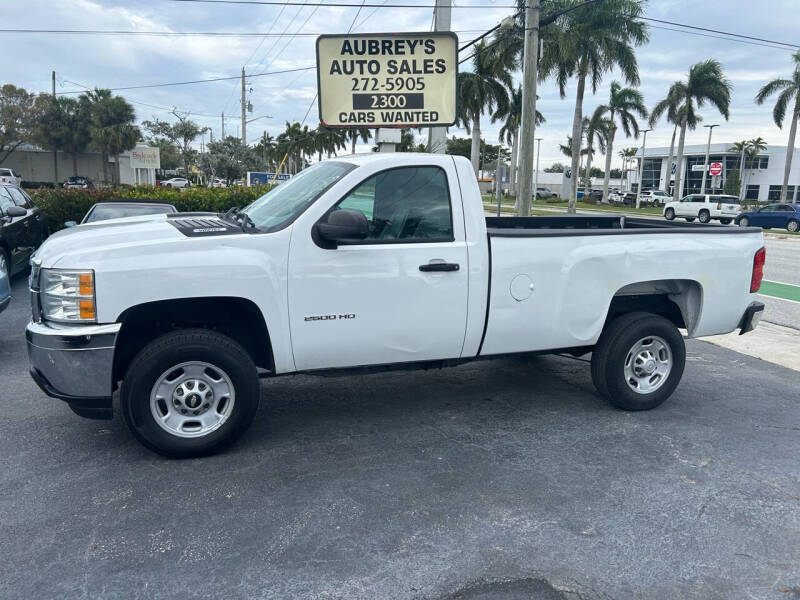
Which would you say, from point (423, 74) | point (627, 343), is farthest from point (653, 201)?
point (627, 343)

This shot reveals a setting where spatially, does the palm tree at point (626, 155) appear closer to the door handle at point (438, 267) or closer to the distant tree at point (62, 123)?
the distant tree at point (62, 123)

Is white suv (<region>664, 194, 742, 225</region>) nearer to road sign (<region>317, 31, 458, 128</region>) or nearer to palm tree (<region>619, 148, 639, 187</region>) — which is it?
road sign (<region>317, 31, 458, 128</region>)

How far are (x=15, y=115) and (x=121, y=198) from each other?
161 ft

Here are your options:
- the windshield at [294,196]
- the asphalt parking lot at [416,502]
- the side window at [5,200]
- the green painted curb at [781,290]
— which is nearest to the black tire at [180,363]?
the asphalt parking lot at [416,502]

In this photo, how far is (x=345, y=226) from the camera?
410 centimetres

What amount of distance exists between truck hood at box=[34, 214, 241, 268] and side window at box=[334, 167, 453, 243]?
911 millimetres

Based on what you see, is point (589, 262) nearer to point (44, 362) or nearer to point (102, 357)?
point (102, 357)

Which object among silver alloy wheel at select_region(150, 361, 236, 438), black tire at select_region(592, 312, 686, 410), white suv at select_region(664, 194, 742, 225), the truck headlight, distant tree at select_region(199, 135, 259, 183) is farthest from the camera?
distant tree at select_region(199, 135, 259, 183)

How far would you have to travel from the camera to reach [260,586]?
3.00 meters

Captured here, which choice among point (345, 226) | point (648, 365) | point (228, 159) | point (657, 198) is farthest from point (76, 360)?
point (657, 198)

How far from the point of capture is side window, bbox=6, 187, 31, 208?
11.5 metres

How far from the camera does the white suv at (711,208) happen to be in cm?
3731

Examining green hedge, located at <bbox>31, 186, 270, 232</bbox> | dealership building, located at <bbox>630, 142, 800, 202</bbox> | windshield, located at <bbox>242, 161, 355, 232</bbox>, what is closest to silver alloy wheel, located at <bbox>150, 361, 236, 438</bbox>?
windshield, located at <bbox>242, 161, 355, 232</bbox>

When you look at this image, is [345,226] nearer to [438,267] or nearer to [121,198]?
[438,267]
